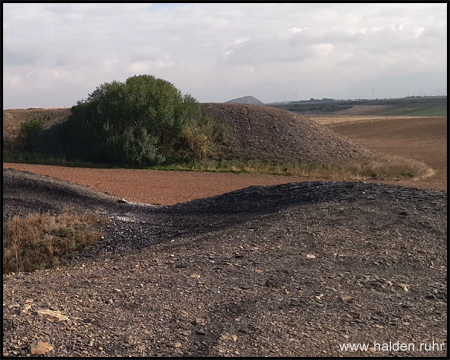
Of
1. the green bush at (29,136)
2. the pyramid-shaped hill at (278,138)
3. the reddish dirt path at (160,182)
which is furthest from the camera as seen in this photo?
the green bush at (29,136)

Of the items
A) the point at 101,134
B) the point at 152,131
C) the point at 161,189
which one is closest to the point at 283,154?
the point at 152,131

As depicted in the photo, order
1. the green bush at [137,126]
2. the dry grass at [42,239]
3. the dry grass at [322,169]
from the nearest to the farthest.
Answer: the dry grass at [42,239]
the dry grass at [322,169]
the green bush at [137,126]

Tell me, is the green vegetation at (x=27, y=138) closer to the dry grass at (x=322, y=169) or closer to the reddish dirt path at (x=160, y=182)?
the reddish dirt path at (x=160, y=182)

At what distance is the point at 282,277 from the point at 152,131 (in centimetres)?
2348

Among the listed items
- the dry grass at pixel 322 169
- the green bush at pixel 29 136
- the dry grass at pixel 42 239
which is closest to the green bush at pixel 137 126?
the dry grass at pixel 322 169

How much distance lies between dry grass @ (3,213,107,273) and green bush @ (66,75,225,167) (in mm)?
16461

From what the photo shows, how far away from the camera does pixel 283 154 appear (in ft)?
96.9

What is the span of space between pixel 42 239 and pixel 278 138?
23.0 metres

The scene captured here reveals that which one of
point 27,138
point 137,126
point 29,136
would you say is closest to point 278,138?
point 137,126

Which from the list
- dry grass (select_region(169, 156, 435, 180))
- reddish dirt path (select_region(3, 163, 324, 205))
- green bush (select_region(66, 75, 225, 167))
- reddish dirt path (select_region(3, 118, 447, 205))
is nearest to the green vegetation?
green bush (select_region(66, 75, 225, 167))

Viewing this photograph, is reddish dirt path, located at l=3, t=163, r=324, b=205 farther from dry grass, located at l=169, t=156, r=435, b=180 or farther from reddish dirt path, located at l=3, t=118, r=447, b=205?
dry grass, located at l=169, t=156, r=435, b=180

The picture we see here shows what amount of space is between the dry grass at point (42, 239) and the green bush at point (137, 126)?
16.5m

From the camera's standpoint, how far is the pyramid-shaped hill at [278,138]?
29703mm

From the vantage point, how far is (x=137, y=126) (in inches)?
1113
